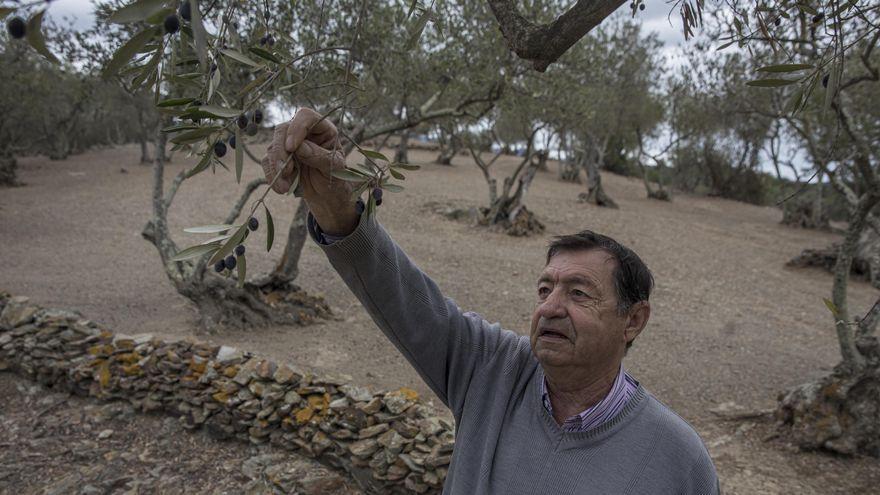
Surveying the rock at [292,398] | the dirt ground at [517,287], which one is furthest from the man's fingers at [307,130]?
the dirt ground at [517,287]

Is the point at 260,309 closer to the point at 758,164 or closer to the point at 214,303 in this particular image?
the point at 214,303

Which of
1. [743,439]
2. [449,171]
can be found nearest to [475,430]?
[743,439]

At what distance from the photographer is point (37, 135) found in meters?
25.4

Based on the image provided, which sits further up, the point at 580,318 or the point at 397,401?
the point at 580,318

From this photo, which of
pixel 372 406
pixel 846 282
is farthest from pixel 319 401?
pixel 846 282

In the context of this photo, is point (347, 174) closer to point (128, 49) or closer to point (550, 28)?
point (128, 49)

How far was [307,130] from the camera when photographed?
144 cm

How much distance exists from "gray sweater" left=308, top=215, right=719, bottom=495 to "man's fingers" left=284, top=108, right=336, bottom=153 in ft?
0.95

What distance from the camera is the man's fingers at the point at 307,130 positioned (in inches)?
55.3

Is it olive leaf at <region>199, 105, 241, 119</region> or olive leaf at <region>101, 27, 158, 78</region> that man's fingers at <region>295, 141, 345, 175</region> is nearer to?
olive leaf at <region>199, 105, 241, 119</region>

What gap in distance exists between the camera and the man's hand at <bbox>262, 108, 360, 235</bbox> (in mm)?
1411

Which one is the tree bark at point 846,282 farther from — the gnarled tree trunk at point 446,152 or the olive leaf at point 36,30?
the gnarled tree trunk at point 446,152

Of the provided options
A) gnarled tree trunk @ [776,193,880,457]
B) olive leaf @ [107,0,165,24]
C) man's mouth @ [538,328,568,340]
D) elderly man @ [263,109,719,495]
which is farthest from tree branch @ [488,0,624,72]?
gnarled tree trunk @ [776,193,880,457]

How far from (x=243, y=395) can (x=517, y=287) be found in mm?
5989
